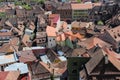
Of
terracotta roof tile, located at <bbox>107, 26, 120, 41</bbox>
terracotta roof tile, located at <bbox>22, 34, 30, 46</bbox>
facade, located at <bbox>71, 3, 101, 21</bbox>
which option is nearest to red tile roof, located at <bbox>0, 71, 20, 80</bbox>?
terracotta roof tile, located at <bbox>22, 34, 30, 46</bbox>

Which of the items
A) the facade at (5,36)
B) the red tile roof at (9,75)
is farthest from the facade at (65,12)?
the red tile roof at (9,75)

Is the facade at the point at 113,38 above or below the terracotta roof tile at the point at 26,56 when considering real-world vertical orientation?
above

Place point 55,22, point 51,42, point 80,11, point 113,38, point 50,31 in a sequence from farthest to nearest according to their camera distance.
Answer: point 80,11
point 55,22
point 50,31
point 51,42
point 113,38

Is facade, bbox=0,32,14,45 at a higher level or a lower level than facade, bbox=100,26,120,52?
lower

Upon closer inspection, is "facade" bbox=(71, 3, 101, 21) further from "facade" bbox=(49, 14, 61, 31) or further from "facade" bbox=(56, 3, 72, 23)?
"facade" bbox=(49, 14, 61, 31)

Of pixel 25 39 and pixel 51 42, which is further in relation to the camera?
pixel 25 39

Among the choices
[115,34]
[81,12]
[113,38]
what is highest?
[81,12]

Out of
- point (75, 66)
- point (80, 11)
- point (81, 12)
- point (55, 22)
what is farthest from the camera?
point (80, 11)

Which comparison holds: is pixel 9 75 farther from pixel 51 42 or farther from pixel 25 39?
pixel 25 39

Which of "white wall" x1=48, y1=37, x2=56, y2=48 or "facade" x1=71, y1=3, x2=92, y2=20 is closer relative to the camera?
"white wall" x1=48, y1=37, x2=56, y2=48

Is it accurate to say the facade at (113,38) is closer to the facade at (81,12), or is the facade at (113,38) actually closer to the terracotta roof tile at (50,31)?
the terracotta roof tile at (50,31)

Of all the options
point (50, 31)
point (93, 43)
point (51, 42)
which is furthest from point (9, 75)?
point (50, 31)

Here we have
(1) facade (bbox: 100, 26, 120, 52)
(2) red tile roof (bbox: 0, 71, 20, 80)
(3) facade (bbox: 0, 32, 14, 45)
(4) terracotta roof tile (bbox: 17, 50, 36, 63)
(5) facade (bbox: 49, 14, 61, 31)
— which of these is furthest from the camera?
(5) facade (bbox: 49, 14, 61, 31)
